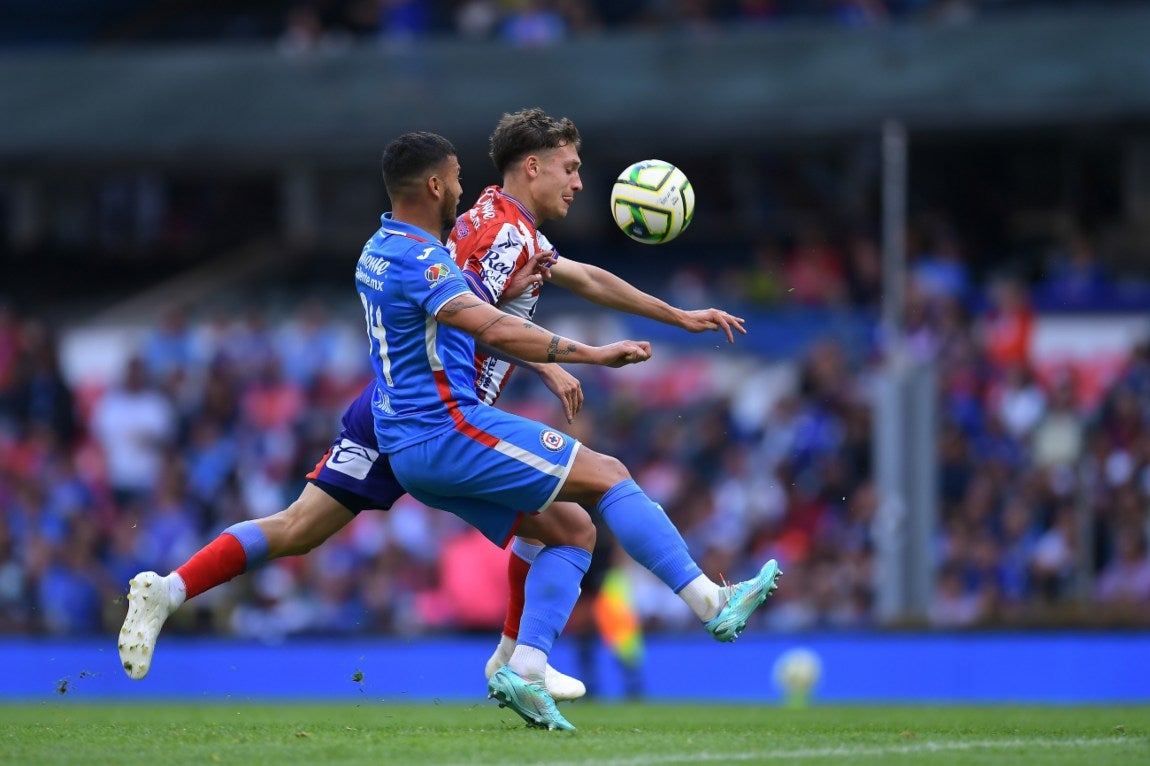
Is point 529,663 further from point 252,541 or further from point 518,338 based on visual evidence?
point 252,541

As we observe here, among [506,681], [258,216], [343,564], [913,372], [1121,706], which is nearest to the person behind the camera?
[506,681]

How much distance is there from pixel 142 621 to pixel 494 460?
5.42 ft

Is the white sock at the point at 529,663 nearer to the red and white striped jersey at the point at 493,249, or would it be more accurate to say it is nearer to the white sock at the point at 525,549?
the white sock at the point at 525,549

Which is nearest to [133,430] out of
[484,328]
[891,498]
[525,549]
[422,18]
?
[422,18]

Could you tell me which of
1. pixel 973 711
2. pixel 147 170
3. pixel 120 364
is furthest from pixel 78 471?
pixel 973 711

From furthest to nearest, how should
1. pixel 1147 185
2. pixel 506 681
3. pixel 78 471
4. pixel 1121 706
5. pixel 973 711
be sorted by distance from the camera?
pixel 1147 185 → pixel 78 471 → pixel 1121 706 → pixel 973 711 → pixel 506 681

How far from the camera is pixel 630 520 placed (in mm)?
6484

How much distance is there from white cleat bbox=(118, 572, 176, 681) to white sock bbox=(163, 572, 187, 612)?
14mm

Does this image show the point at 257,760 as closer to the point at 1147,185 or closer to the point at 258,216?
the point at 1147,185

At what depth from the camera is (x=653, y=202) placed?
7305 mm

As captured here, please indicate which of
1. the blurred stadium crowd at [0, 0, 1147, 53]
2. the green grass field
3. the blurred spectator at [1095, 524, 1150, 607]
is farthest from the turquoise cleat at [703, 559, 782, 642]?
the blurred stadium crowd at [0, 0, 1147, 53]

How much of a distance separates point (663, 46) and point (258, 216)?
20.2 feet

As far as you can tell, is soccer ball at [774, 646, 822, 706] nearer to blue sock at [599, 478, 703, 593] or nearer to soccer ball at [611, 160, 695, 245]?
soccer ball at [611, 160, 695, 245]

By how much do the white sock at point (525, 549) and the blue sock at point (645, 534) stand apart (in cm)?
63
